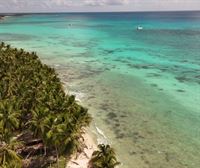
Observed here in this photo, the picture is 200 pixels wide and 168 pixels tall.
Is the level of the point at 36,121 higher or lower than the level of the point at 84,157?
higher

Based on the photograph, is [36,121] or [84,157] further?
[84,157]

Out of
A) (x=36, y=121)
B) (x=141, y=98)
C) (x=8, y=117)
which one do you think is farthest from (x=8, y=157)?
→ (x=141, y=98)

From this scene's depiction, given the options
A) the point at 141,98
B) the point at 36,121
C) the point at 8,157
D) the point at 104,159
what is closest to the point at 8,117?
the point at 36,121

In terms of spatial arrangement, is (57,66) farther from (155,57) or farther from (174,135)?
(174,135)

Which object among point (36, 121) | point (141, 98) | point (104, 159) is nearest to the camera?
point (104, 159)

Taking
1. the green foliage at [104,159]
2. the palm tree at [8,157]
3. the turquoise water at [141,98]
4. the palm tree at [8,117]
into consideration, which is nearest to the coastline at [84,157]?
the green foliage at [104,159]

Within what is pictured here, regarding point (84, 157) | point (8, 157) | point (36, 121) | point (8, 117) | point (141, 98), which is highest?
point (8, 117)

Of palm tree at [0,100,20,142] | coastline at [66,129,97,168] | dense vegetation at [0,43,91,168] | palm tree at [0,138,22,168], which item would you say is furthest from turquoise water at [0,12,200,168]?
palm tree at [0,138,22,168]

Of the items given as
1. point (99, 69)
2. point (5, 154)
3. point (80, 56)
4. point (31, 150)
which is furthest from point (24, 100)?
point (80, 56)

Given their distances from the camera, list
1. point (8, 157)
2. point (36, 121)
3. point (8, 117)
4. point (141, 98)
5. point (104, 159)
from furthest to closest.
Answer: point (141, 98) < point (8, 117) < point (36, 121) < point (104, 159) < point (8, 157)

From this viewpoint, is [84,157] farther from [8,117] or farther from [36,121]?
[8,117]
